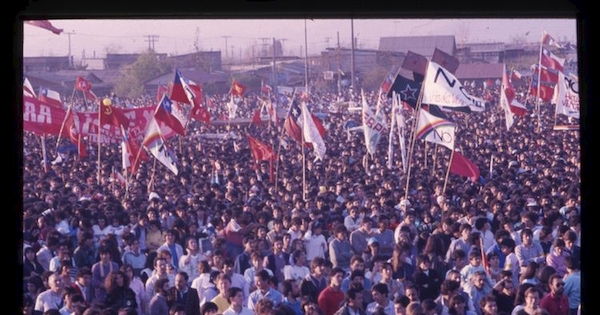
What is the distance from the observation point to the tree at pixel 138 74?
33.9 meters

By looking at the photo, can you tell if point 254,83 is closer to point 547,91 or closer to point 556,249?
point 547,91

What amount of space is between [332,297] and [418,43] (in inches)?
1167

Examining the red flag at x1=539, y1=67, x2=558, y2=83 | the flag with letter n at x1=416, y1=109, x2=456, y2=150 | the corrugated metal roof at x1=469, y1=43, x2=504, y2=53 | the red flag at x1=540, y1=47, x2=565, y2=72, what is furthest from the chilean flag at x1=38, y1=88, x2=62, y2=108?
the corrugated metal roof at x1=469, y1=43, x2=504, y2=53

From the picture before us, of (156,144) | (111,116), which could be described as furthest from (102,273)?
(111,116)

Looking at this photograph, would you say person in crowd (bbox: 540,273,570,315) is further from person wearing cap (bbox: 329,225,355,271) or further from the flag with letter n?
the flag with letter n

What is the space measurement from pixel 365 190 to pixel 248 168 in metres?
3.20

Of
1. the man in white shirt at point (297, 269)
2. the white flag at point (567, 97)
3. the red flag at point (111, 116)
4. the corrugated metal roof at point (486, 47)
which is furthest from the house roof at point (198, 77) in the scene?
the man in white shirt at point (297, 269)

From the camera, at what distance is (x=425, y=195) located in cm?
958

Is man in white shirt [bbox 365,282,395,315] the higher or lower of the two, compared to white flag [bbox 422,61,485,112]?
lower

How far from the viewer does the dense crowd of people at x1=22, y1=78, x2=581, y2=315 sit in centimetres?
533

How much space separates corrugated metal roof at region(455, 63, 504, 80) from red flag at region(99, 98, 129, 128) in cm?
2429

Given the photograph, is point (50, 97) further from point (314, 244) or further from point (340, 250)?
point (340, 250)

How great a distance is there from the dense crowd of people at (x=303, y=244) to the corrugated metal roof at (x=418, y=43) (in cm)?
2091

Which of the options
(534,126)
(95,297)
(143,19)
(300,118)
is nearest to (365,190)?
(300,118)
